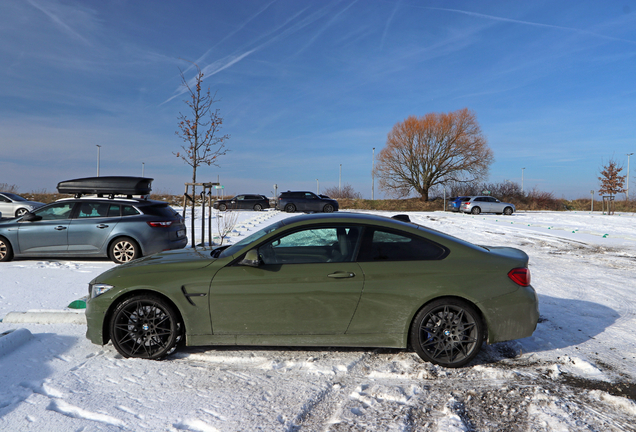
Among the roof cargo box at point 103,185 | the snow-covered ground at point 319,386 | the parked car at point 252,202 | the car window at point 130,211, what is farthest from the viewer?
the parked car at point 252,202

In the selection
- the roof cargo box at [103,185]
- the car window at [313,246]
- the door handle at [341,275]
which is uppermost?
the roof cargo box at [103,185]

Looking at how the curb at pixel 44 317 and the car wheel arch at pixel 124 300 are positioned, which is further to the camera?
the curb at pixel 44 317

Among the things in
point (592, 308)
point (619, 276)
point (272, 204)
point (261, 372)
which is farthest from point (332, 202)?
point (261, 372)

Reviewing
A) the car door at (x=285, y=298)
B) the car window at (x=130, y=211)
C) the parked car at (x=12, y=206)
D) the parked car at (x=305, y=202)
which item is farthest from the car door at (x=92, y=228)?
the parked car at (x=305, y=202)

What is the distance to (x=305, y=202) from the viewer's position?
30500 mm

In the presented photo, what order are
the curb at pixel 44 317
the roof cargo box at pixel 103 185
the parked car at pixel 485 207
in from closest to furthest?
1. the curb at pixel 44 317
2. the roof cargo box at pixel 103 185
3. the parked car at pixel 485 207

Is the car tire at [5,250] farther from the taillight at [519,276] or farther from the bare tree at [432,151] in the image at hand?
the bare tree at [432,151]

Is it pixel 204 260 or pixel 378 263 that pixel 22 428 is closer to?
pixel 204 260

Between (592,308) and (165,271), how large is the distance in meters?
5.62

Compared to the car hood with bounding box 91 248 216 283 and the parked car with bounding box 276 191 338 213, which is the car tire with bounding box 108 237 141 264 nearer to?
the car hood with bounding box 91 248 216 283

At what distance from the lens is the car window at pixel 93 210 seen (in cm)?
863

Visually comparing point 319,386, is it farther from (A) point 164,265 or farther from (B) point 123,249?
(B) point 123,249

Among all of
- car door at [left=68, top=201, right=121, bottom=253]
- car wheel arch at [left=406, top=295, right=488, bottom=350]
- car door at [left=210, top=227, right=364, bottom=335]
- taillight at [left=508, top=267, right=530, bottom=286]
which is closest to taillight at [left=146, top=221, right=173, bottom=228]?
car door at [left=68, top=201, right=121, bottom=253]

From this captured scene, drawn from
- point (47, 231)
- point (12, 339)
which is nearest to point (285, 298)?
point (12, 339)
